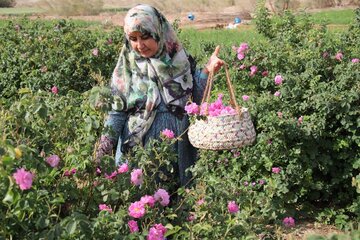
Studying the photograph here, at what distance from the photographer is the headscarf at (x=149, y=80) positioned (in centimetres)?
294

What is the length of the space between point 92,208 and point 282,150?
7.53 feet

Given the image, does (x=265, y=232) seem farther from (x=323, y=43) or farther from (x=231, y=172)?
(x=323, y=43)

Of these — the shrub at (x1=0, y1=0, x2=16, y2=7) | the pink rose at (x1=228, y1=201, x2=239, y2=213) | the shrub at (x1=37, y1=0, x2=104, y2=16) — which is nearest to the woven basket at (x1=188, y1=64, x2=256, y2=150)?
the pink rose at (x1=228, y1=201, x2=239, y2=213)

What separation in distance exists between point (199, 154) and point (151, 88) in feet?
2.16

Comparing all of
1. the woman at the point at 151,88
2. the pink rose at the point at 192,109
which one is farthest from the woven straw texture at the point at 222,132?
the woman at the point at 151,88

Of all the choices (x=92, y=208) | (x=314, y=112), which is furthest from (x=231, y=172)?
(x=92, y=208)

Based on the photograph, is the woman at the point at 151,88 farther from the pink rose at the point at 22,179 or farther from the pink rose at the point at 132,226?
the pink rose at the point at 22,179

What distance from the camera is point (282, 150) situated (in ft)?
13.7

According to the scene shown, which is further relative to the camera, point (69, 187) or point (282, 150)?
point (282, 150)

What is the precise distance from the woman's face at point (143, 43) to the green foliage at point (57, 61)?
3329 mm

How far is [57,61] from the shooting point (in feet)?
21.4

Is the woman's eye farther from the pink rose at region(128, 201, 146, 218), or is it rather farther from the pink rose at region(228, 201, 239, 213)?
the pink rose at region(128, 201, 146, 218)

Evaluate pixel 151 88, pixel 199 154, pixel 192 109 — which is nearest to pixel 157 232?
pixel 192 109

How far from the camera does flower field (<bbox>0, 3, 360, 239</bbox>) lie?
186 centimetres
